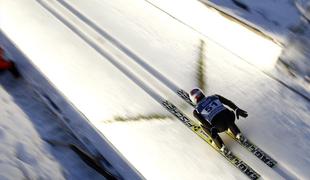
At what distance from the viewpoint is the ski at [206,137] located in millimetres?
6266

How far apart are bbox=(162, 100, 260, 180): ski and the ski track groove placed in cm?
27

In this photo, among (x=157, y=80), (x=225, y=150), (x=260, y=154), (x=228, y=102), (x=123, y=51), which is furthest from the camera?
(x=123, y=51)

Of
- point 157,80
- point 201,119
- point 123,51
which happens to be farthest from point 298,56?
point 123,51

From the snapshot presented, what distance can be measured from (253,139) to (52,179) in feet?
9.81

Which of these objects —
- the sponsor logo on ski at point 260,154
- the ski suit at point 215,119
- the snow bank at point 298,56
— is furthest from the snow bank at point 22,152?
the snow bank at point 298,56

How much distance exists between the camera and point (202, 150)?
22.1 ft

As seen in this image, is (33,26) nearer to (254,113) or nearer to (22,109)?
(22,109)

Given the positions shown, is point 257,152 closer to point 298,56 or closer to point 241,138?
point 241,138

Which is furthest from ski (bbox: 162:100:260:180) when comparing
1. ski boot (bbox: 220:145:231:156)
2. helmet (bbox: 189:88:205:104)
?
helmet (bbox: 189:88:205:104)

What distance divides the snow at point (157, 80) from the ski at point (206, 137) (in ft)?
0.28

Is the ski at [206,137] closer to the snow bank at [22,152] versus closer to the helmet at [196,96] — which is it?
the helmet at [196,96]

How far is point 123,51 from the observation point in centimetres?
891

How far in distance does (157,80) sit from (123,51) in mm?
1262

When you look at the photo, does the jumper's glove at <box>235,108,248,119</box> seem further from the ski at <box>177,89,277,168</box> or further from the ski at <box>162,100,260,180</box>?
the ski at <box>162,100,260,180</box>
